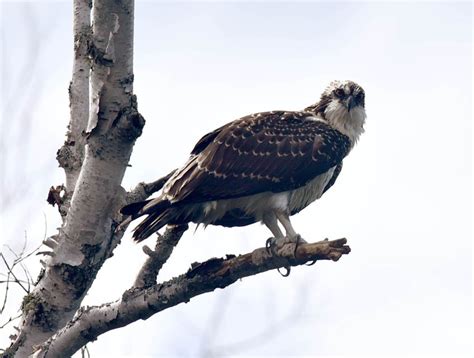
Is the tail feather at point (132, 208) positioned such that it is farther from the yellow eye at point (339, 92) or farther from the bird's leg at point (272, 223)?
the yellow eye at point (339, 92)

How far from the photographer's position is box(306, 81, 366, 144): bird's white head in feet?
28.6

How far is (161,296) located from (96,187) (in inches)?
35.3

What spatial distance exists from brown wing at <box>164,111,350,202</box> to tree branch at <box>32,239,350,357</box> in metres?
1.20

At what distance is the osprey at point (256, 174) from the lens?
712cm

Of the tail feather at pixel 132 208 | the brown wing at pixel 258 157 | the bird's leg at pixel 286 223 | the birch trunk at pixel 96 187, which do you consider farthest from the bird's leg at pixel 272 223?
the birch trunk at pixel 96 187

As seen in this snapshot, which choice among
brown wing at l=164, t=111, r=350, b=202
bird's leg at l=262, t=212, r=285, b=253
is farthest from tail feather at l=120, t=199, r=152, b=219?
bird's leg at l=262, t=212, r=285, b=253

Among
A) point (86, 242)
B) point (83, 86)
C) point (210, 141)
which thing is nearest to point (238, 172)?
point (210, 141)

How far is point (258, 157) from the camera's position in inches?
308

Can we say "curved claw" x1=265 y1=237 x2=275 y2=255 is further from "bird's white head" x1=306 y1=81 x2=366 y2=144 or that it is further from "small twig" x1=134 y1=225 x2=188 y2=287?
"bird's white head" x1=306 y1=81 x2=366 y2=144

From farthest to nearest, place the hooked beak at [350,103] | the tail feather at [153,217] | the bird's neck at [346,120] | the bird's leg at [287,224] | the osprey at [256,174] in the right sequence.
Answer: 1. the hooked beak at [350,103]
2. the bird's neck at [346,120]
3. the osprey at [256,174]
4. the bird's leg at [287,224]
5. the tail feather at [153,217]

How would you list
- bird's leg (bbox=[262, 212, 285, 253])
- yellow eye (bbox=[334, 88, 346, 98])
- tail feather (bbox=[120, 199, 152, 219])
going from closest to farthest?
tail feather (bbox=[120, 199, 152, 219]), bird's leg (bbox=[262, 212, 285, 253]), yellow eye (bbox=[334, 88, 346, 98])

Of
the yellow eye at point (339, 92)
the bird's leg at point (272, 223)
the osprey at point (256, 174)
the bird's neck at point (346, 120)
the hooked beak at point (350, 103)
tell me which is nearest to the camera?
the osprey at point (256, 174)

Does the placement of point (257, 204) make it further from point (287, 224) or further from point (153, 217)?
point (153, 217)

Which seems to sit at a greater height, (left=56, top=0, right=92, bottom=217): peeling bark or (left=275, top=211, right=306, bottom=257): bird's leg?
(left=56, top=0, right=92, bottom=217): peeling bark
